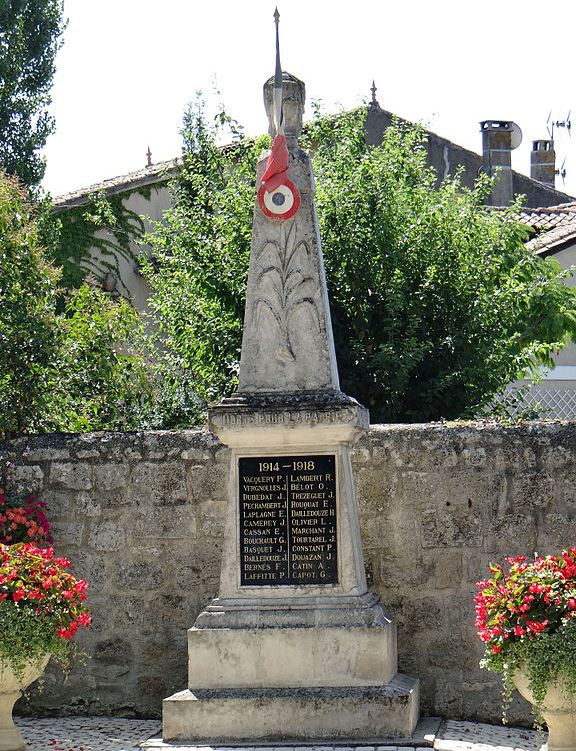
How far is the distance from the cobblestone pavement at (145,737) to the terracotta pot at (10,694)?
20 cm

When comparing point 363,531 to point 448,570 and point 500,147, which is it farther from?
point 500,147

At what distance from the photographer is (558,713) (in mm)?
6895

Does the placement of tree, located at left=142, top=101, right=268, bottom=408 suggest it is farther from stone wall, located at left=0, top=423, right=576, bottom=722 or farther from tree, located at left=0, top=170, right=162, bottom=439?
stone wall, located at left=0, top=423, right=576, bottom=722

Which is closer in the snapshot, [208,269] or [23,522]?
[23,522]

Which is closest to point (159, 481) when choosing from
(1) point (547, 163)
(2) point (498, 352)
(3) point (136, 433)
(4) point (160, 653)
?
(3) point (136, 433)

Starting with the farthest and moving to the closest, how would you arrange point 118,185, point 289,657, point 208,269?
point 118,185 → point 208,269 → point 289,657

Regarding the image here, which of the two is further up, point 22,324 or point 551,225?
point 551,225

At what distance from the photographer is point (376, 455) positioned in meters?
8.55

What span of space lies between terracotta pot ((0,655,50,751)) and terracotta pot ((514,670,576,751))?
2716 millimetres

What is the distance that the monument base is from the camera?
24.7 feet

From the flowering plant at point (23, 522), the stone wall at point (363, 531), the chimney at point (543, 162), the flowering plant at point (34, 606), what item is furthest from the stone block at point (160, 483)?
the chimney at point (543, 162)

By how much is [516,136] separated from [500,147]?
0.36 metres

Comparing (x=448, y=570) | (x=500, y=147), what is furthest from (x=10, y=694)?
(x=500, y=147)

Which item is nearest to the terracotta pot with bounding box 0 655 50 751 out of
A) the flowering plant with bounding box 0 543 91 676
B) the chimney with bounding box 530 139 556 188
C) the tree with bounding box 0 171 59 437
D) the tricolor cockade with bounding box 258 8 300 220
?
the flowering plant with bounding box 0 543 91 676
